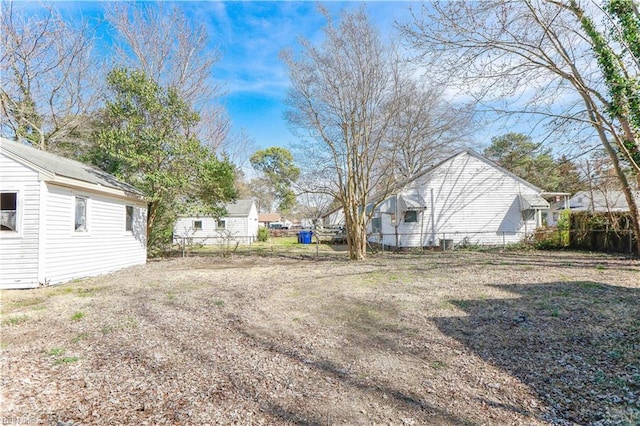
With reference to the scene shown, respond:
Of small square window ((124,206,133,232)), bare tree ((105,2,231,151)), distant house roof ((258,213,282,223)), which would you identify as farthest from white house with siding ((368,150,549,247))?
distant house roof ((258,213,282,223))

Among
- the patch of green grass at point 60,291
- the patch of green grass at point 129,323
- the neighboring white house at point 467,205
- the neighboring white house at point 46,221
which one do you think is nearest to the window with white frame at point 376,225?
the neighboring white house at point 467,205

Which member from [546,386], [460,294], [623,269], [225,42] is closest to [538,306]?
[460,294]

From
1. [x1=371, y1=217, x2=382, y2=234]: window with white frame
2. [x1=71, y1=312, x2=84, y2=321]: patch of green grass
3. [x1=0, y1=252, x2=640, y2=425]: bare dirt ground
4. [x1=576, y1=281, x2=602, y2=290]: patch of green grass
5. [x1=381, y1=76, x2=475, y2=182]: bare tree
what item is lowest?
[x1=0, y1=252, x2=640, y2=425]: bare dirt ground

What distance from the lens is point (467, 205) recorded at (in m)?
17.6

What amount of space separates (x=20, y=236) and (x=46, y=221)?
1.96 ft

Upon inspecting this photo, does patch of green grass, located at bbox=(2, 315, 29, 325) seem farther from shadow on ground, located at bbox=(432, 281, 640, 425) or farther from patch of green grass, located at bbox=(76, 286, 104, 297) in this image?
shadow on ground, located at bbox=(432, 281, 640, 425)

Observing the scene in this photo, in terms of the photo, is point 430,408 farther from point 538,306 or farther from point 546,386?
point 538,306

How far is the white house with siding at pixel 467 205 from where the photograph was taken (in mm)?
17312

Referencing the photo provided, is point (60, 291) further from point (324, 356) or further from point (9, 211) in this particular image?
point (324, 356)

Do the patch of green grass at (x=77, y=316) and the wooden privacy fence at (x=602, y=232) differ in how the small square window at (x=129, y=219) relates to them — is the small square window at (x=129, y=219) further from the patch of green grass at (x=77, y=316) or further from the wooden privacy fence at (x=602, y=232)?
the wooden privacy fence at (x=602, y=232)

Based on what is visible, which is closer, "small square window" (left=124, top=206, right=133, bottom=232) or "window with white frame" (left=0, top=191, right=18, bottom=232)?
"window with white frame" (left=0, top=191, right=18, bottom=232)

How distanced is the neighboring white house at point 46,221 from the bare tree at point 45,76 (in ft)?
26.7

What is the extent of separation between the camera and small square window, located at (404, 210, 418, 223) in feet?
56.6

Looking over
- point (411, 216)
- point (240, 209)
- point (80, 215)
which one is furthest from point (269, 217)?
point (80, 215)
